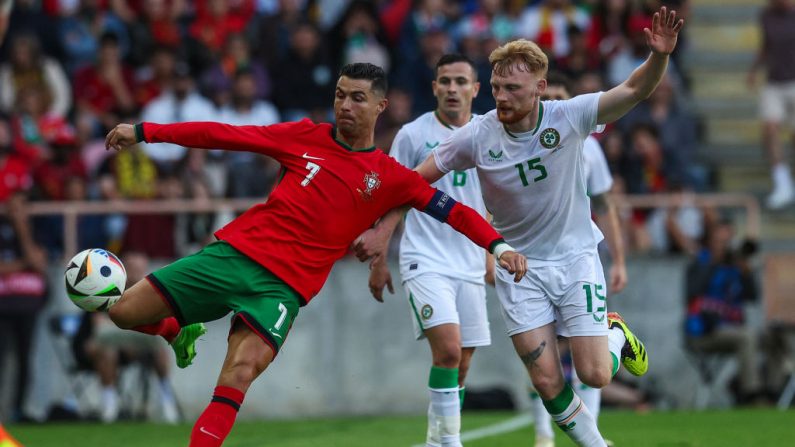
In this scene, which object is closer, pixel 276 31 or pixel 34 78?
pixel 34 78

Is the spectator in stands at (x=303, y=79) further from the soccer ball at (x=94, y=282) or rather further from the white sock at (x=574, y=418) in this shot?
the white sock at (x=574, y=418)

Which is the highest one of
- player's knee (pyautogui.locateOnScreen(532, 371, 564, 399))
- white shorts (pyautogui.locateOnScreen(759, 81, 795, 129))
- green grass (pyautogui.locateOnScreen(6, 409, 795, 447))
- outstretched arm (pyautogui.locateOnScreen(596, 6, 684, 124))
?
white shorts (pyautogui.locateOnScreen(759, 81, 795, 129))

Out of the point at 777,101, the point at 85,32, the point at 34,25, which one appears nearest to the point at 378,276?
the point at 85,32

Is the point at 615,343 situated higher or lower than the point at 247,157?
lower

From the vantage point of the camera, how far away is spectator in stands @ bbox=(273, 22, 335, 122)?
1834cm

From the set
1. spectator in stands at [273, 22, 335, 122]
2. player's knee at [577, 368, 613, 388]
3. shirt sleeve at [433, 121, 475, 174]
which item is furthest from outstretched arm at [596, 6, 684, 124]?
spectator in stands at [273, 22, 335, 122]

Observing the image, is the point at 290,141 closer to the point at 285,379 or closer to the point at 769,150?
the point at 285,379

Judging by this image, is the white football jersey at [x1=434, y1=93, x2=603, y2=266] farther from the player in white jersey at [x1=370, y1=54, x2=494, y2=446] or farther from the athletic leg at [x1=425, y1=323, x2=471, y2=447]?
the player in white jersey at [x1=370, y1=54, x2=494, y2=446]

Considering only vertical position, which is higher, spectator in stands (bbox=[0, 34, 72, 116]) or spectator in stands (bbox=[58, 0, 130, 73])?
spectator in stands (bbox=[58, 0, 130, 73])

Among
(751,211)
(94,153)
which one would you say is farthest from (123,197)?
(751,211)

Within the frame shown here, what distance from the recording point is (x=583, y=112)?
342 inches

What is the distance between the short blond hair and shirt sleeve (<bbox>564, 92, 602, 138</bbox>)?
269 millimetres

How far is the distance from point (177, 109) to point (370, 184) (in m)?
Result: 9.46

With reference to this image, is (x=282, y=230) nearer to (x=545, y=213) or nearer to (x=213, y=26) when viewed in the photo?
(x=545, y=213)
